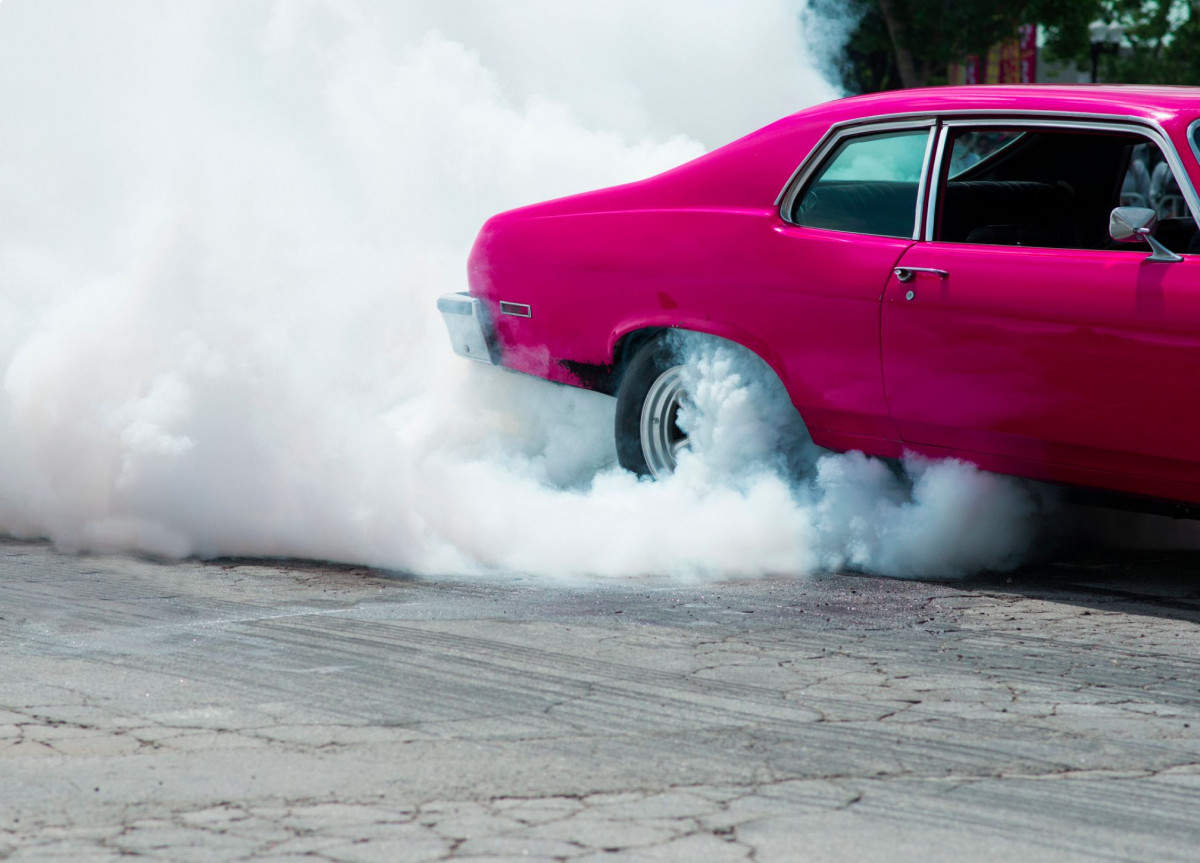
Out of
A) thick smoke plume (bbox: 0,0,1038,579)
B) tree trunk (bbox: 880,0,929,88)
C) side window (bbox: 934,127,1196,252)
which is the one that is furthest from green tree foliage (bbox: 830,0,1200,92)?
side window (bbox: 934,127,1196,252)

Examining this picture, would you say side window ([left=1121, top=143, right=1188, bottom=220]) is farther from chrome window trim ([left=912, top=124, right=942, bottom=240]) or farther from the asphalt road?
the asphalt road

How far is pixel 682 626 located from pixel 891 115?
6.47 ft

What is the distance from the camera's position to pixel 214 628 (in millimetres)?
4316

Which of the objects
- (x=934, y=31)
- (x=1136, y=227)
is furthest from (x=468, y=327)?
(x=934, y=31)

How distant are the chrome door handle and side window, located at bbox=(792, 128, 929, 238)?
181 millimetres

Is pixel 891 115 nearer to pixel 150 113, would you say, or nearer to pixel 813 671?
pixel 813 671

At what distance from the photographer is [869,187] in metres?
5.28

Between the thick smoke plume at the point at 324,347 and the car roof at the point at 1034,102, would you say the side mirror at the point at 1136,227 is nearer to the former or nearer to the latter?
the car roof at the point at 1034,102

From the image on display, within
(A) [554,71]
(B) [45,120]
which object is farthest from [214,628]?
(A) [554,71]

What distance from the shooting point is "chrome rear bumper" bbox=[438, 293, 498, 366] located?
624cm

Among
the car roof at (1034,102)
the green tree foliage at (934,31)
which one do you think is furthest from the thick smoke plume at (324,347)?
the green tree foliage at (934,31)

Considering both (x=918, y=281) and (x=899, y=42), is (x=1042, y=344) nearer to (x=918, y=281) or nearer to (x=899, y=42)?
(x=918, y=281)

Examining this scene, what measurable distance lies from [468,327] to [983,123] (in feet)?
7.43

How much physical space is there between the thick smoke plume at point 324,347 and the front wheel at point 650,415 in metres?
0.11
